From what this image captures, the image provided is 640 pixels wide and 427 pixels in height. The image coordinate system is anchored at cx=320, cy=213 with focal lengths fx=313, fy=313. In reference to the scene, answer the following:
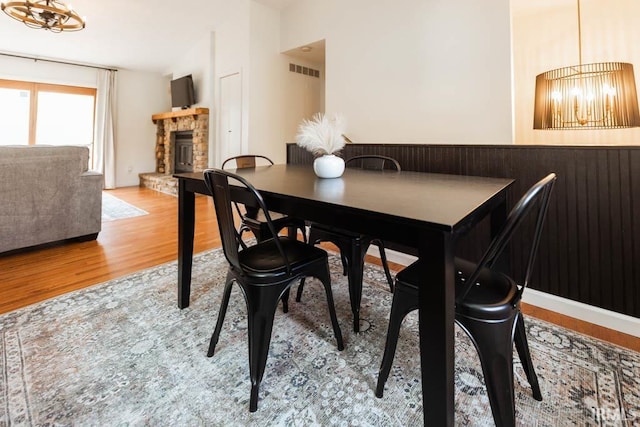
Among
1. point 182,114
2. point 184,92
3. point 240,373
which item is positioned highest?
point 184,92

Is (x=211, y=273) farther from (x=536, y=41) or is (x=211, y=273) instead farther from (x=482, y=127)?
(x=536, y=41)

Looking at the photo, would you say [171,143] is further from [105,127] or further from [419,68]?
[419,68]

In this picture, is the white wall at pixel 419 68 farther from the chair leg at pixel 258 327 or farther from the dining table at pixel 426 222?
the chair leg at pixel 258 327

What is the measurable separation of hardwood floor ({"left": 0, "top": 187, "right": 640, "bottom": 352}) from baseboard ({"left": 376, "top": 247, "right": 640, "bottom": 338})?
0.12 feet

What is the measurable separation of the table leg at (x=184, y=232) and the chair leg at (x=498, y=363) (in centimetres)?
150

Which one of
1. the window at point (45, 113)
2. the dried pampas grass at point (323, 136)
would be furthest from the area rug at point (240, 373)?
the window at point (45, 113)

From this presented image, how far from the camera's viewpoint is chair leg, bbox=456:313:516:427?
36.9 inches

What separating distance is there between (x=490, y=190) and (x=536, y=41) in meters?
2.56

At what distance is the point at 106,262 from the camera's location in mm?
2627

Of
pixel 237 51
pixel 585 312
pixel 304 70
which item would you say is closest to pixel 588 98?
pixel 585 312

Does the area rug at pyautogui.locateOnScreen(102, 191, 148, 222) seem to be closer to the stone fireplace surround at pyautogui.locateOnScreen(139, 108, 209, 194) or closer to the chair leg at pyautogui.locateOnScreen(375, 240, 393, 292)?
the stone fireplace surround at pyautogui.locateOnScreen(139, 108, 209, 194)

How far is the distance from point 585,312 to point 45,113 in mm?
8315

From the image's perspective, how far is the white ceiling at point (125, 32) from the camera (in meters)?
4.55

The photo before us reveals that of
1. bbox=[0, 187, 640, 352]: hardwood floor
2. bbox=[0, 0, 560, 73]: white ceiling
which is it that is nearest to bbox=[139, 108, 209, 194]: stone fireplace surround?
bbox=[0, 0, 560, 73]: white ceiling
